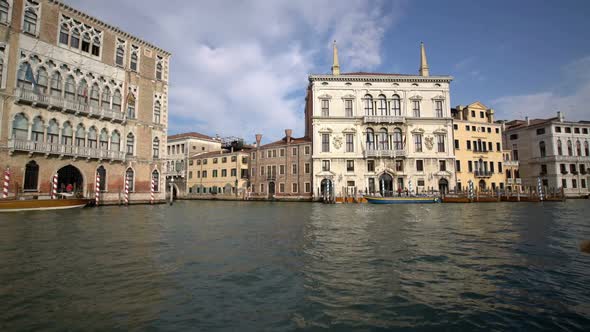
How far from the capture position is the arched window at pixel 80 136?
2073 centimetres

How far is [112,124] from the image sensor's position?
22.7 metres

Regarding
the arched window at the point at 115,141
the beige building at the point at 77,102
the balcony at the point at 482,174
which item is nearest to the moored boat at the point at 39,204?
the beige building at the point at 77,102

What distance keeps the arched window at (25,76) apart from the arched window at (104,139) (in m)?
4.87

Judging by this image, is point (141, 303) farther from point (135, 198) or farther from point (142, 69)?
point (142, 69)

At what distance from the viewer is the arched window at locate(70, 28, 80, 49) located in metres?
20.7

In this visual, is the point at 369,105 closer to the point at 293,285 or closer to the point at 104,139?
the point at 104,139

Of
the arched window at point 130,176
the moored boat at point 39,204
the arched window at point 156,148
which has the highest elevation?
the arched window at point 156,148

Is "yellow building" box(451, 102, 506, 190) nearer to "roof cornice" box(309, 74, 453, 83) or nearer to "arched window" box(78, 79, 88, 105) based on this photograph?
"roof cornice" box(309, 74, 453, 83)

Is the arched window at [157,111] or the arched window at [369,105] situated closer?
the arched window at [157,111]

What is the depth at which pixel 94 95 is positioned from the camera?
21906 mm

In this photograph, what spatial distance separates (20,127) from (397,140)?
31144mm

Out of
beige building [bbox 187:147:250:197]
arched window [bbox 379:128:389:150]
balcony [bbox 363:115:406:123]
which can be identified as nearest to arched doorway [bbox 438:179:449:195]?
arched window [bbox 379:128:389:150]

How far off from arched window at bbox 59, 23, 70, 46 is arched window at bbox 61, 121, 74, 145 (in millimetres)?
5346

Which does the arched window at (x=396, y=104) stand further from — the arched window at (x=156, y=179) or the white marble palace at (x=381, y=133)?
the arched window at (x=156, y=179)
